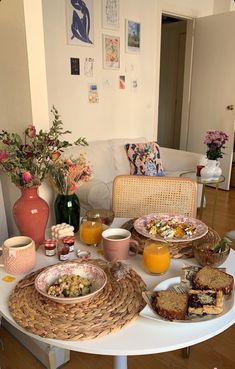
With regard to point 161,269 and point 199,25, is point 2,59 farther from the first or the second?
point 199,25

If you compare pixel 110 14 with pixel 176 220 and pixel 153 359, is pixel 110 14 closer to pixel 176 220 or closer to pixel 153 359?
pixel 176 220

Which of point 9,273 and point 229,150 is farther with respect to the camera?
point 229,150

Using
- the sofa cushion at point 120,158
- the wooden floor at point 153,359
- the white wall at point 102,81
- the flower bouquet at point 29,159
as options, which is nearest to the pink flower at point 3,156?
the flower bouquet at point 29,159

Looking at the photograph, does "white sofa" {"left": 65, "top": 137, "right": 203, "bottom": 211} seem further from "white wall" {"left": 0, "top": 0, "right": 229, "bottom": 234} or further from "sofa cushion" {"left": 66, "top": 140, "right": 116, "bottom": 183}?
"white wall" {"left": 0, "top": 0, "right": 229, "bottom": 234}

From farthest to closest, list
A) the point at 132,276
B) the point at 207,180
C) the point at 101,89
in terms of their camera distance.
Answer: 1. the point at 101,89
2. the point at 207,180
3. the point at 132,276

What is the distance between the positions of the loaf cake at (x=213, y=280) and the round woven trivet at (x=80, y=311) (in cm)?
16

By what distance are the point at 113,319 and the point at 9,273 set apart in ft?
1.36

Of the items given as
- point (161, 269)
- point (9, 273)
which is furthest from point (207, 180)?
point (9, 273)

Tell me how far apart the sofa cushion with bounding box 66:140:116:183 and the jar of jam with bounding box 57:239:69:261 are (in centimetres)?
177

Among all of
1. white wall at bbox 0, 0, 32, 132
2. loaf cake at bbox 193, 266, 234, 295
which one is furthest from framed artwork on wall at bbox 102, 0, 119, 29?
loaf cake at bbox 193, 266, 234, 295

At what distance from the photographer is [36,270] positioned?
3.44 feet

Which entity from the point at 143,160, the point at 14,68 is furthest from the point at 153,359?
the point at 143,160

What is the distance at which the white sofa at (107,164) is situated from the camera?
251cm

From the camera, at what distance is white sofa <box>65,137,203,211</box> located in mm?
2510
